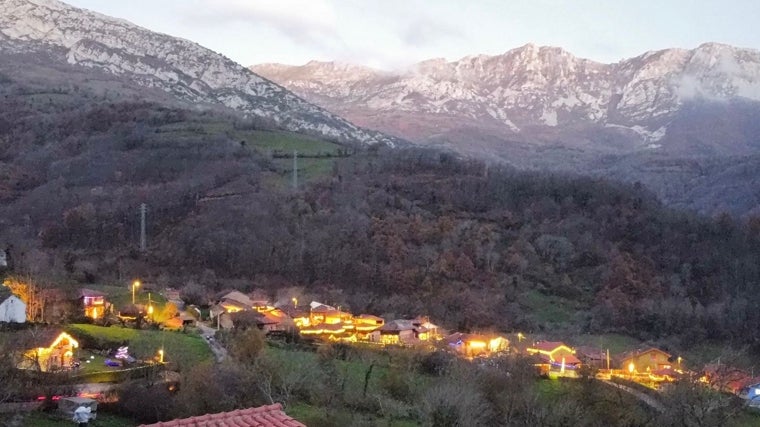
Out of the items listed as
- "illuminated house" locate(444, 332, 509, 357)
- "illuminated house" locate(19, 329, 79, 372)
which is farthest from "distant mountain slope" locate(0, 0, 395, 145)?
"illuminated house" locate(19, 329, 79, 372)

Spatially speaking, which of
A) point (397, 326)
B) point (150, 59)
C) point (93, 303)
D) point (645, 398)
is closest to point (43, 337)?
point (93, 303)

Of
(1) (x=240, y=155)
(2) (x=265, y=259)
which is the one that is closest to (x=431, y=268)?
(2) (x=265, y=259)

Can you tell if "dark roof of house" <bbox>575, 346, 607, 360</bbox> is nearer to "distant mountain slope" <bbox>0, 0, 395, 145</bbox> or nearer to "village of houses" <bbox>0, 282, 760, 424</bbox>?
"village of houses" <bbox>0, 282, 760, 424</bbox>

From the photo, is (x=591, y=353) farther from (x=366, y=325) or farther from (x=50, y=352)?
(x=50, y=352)

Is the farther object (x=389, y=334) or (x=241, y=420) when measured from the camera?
(x=389, y=334)

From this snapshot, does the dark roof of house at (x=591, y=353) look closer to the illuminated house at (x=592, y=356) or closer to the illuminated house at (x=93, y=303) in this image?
the illuminated house at (x=592, y=356)

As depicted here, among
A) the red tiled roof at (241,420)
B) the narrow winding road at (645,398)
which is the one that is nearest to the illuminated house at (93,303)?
the narrow winding road at (645,398)
